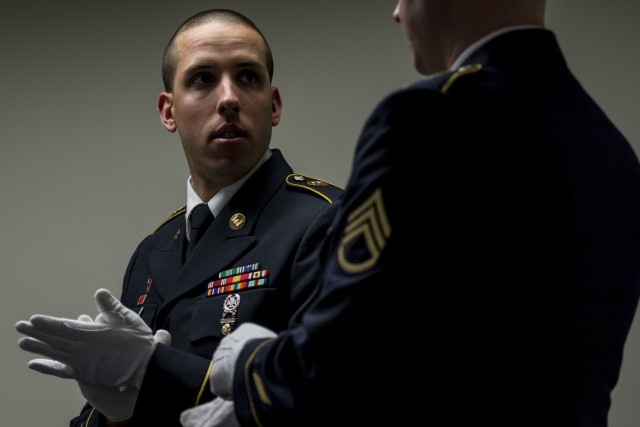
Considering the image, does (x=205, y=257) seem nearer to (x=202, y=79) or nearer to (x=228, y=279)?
(x=228, y=279)

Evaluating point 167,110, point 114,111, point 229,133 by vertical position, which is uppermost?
point 114,111

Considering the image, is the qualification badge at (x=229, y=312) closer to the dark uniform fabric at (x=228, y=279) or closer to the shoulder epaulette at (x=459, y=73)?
the dark uniform fabric at (x=228, y=279)

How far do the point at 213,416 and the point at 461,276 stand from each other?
366mm

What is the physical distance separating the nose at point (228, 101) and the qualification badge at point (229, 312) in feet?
1.13

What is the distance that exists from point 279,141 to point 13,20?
1.03 metres

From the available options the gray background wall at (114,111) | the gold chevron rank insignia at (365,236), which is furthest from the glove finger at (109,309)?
the gray background wall at (114,111)

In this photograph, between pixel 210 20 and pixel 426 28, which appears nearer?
pixel 426 28

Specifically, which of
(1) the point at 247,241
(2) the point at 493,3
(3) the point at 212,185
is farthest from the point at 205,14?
(2) the point at 493,3

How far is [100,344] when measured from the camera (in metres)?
1.24

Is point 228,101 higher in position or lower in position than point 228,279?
higher

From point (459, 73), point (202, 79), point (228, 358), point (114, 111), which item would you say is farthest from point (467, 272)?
point (114, 111)

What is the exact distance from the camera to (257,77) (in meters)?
1.63

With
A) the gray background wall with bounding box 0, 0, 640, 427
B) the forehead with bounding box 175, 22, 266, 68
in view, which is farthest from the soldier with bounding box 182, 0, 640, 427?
the gray background wall with bounding box 0, 0, 640, 427

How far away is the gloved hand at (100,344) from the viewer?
1.22m
